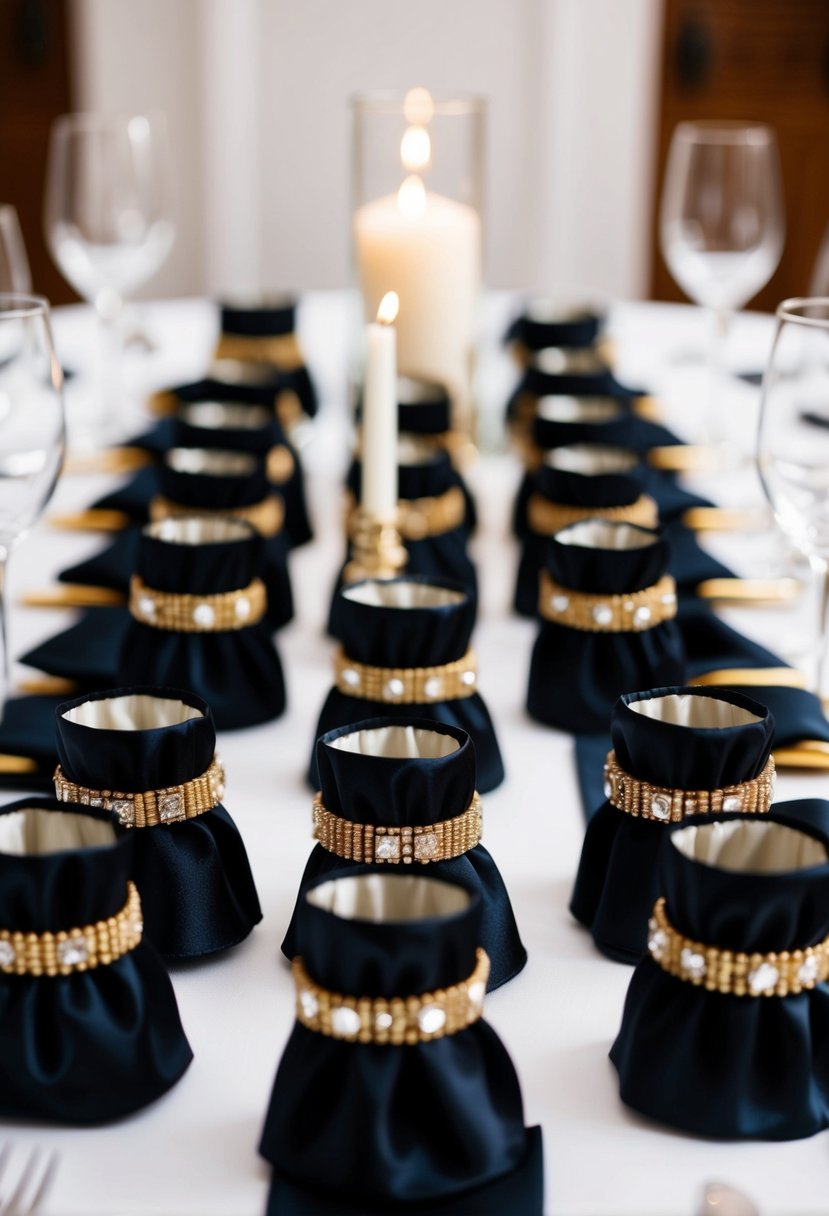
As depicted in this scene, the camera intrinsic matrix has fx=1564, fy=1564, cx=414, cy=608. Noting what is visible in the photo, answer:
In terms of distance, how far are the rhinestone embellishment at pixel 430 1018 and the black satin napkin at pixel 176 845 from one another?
0.19m

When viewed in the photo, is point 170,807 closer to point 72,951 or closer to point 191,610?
point 72,951

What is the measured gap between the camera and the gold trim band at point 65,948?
58cm

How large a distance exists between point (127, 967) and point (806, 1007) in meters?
0.26

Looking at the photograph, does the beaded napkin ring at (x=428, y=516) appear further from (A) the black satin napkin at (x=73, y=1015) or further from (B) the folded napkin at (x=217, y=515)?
(A) the black satin napkin at (x=73, y=1015)

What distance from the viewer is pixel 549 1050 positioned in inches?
25.7

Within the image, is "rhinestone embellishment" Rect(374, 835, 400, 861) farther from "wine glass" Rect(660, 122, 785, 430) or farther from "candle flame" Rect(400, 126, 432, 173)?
"wine glass" Rect(660, 122, 785, 430)

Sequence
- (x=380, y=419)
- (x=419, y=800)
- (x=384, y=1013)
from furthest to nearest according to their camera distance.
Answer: (x=380, y=419), (x=419, y=800), (x=384, y=1013)

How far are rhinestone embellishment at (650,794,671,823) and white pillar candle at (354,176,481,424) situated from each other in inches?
37.3

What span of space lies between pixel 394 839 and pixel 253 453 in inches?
29.0

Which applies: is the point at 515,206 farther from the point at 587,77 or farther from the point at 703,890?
the point at 703,890

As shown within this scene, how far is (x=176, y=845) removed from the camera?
721mm

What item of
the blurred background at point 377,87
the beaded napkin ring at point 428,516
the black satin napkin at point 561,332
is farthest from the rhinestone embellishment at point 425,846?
the blurred background at point 377,87

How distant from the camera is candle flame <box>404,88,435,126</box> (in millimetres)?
1590

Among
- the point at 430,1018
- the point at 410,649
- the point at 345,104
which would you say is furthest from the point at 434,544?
the point at 345,104
